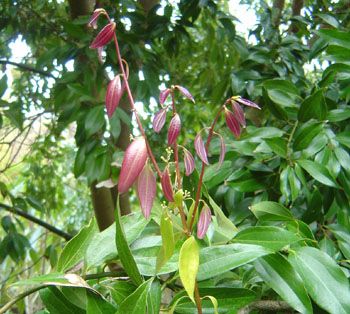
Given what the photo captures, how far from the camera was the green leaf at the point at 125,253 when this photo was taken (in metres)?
0.28

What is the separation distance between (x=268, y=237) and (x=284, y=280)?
0.03m

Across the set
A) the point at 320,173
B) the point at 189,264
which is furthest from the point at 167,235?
the point at 320,173

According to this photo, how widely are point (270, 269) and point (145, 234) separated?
12cm

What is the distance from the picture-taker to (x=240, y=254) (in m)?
0.30

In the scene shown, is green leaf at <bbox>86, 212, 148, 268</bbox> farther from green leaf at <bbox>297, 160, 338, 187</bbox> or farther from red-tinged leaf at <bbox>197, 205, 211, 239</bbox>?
green leaf at <bbox>297, 160, 338, 187</bbox>

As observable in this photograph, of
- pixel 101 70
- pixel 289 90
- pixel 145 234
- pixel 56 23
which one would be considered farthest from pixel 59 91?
pixel 145 234

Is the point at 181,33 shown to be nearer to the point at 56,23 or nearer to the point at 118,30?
the point at 118,30

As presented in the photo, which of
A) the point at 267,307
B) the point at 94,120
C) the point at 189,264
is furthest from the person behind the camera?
the point at 94,120

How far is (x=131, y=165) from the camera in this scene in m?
0.26

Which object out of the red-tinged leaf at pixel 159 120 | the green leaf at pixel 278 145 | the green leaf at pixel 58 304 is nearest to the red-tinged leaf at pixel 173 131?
the red-tinged leaf at pixel 159 120

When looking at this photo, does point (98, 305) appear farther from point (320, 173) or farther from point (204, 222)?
point (320, 173)

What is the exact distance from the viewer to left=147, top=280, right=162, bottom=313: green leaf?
284 millimetres

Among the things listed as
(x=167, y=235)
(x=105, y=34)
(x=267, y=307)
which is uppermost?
(x=105, y=34)

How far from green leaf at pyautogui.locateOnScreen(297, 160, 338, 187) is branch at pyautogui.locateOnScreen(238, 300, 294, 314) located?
0.17 meters
